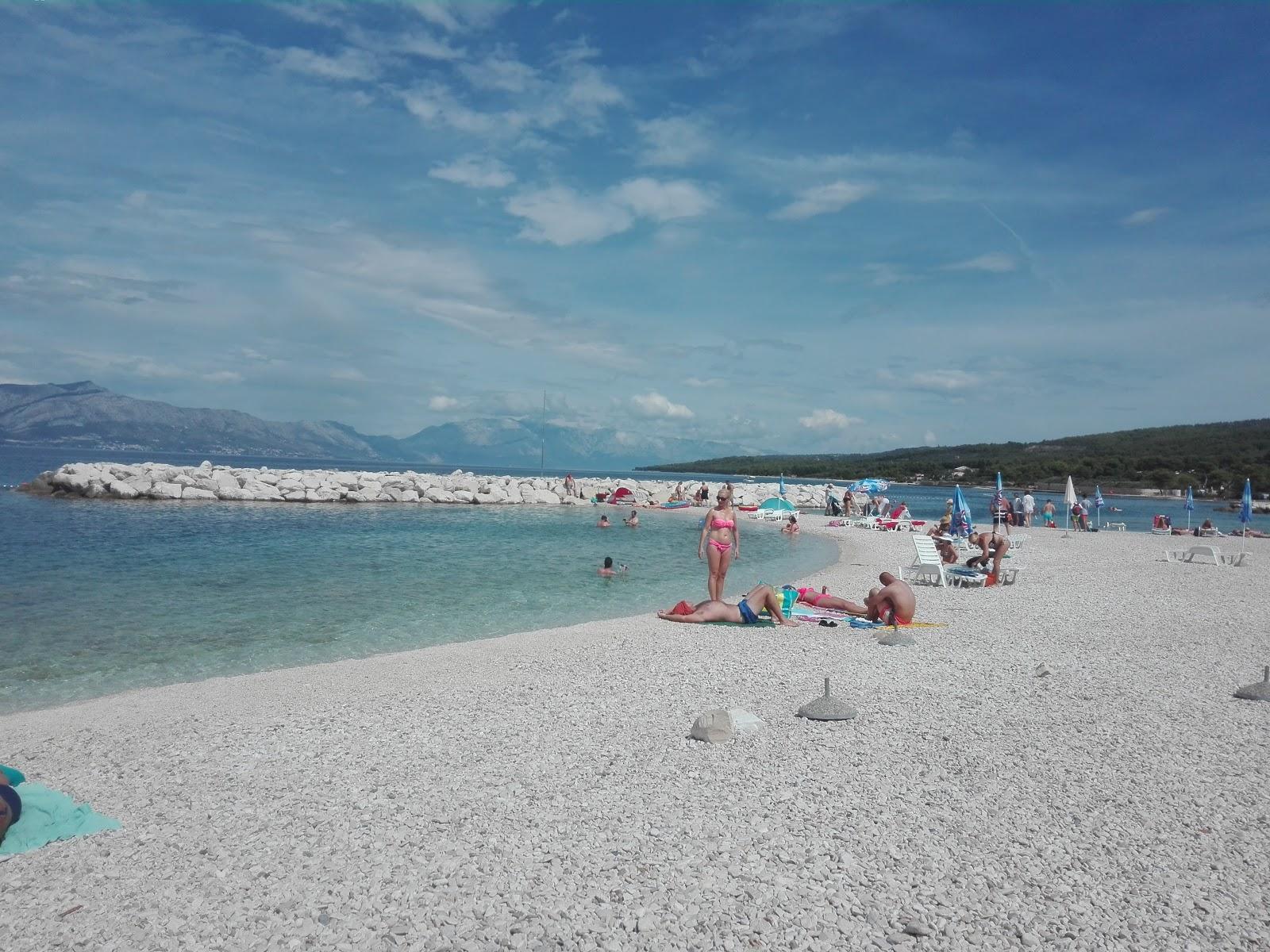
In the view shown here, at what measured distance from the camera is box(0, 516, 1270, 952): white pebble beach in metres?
3.61

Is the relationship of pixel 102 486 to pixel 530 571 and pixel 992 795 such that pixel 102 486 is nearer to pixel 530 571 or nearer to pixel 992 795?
pixel 530 571

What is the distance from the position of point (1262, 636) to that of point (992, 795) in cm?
826

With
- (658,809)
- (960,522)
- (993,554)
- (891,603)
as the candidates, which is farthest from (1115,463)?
(658,809)

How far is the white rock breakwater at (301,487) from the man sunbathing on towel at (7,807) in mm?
36708

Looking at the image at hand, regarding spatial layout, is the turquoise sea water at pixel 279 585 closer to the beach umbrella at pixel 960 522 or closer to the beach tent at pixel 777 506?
the beach umbrella at pixel 960 522

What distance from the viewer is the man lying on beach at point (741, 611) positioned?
36.4 feet

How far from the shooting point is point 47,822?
4562mm

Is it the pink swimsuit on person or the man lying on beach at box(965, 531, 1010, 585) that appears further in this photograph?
the man lying on beach at box(965, 531, 1010, 585)

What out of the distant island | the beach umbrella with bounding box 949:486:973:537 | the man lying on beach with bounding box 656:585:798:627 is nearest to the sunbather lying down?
the man lying on beach with bounding box 656:585:798:627

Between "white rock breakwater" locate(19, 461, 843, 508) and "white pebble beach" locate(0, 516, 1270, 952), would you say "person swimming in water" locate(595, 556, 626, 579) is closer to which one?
"white pebble beach" locate(0, 516, 1270, 952)

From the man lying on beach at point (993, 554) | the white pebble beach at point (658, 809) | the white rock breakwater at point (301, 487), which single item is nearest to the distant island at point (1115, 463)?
the white rock breakwater at point (301, 487)

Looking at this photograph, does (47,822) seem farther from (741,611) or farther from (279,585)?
(279,585)

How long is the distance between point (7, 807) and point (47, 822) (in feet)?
0.78

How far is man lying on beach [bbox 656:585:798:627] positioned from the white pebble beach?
6.57 feet
